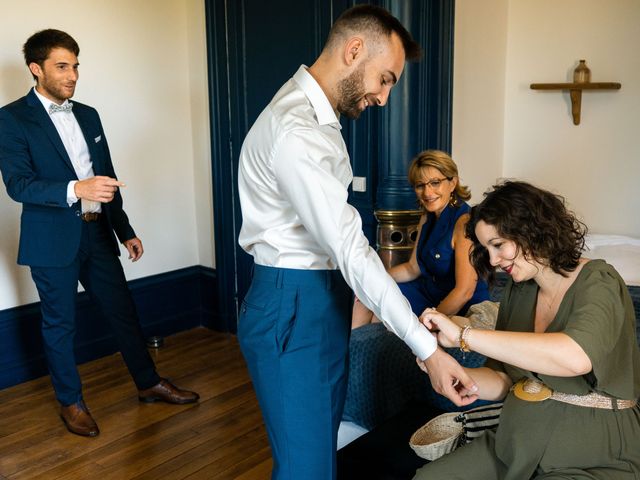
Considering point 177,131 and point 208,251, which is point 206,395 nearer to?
point 208,251

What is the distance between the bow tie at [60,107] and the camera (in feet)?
10.3

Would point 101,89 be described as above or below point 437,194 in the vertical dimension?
above

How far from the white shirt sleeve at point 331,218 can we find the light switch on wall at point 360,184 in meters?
2.15

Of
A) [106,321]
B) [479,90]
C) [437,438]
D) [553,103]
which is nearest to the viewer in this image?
[437,438]

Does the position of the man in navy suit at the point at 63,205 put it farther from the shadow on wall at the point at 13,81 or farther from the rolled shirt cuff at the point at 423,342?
the rolled shirt cuff at the point at 423,342

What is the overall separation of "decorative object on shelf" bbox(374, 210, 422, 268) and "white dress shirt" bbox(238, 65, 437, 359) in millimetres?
1908

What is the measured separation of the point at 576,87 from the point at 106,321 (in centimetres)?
297

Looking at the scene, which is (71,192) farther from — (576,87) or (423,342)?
(576,87)

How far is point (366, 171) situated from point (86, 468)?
1977 mm

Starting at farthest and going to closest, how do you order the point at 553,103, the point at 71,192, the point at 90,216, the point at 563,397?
1. the point at 553,103
2. the point at 90,216
3. the point at 71,192
4. the point at 563,397

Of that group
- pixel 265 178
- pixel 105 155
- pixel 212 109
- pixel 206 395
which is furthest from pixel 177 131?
pixel 265 178

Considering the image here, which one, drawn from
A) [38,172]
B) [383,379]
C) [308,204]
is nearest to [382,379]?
[383,379]

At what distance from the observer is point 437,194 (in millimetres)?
2990

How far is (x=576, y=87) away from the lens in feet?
13.4
